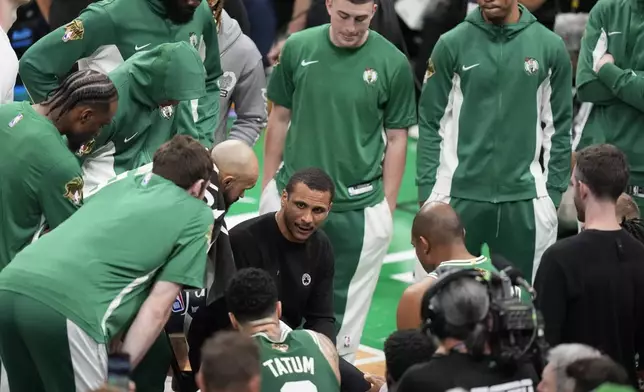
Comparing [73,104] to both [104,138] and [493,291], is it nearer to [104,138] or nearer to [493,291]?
[104,138]

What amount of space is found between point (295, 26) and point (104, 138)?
555cm

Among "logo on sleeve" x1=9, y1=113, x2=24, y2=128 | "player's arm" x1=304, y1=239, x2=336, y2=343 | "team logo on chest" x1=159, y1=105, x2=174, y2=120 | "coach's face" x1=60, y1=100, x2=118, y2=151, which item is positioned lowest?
"player's arm" x1=304, y1=239, x2=336, y2=343

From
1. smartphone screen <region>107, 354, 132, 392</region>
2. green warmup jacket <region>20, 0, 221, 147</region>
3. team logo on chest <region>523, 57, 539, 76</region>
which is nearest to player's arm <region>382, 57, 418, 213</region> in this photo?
team logo on chest <region>523, 57, 539, 76</region>

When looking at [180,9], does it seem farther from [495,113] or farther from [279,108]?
[495,113]

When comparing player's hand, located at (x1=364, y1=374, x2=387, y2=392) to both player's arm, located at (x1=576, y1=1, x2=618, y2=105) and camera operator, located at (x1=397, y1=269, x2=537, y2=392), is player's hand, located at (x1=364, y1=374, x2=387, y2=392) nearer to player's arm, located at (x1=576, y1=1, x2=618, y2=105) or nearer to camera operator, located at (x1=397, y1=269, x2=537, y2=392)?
camera operator, located at (x1=397, y1=269, x2=537, y2=392)

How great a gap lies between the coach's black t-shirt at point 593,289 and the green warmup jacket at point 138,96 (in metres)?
2.18

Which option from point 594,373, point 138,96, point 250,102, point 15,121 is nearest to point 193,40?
point 138,96

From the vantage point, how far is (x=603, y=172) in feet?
18.0

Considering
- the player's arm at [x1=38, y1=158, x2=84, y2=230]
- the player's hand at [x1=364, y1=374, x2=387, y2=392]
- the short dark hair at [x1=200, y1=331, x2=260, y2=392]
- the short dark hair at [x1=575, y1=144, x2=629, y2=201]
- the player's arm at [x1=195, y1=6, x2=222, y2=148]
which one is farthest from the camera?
the player's arm at [x1=195, y1=6, x2=222, y2=148]

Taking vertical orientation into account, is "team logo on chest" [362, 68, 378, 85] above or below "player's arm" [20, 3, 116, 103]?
below

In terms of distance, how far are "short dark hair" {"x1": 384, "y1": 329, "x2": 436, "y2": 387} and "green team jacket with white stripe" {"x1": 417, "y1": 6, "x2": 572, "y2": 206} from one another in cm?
210

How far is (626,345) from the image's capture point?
5.52 meters

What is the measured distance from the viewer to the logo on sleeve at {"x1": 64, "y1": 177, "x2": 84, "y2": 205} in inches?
226

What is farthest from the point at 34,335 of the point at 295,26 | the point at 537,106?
→ the point at 295,26
